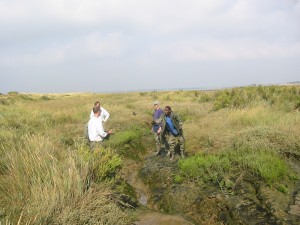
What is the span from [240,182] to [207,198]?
3.04 feet

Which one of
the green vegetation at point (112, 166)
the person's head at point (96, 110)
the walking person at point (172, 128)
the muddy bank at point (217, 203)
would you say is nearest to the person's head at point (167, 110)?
the walking person at point (172, 128)

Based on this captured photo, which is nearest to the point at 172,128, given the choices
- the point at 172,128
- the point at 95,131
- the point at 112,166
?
the point at 172,128

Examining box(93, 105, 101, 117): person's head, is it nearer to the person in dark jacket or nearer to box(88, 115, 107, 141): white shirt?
box(88, 115, 107, 141): white shirt

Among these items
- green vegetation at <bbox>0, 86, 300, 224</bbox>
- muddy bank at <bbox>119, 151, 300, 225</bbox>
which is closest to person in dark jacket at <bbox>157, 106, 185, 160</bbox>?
green vegetation at <bbox>0, 86, 300, 224</bbox>

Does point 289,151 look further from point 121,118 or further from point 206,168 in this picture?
point 121,118

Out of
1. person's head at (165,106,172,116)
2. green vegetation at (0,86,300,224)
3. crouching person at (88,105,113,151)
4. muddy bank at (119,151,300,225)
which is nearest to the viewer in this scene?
green vegetation at (0,86,300,224)

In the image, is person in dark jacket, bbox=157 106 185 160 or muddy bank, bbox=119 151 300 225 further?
person in dark jacket, bbox=157 106 185 160

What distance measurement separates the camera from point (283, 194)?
6.45m

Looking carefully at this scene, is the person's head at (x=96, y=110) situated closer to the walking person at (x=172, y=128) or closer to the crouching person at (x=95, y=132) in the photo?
the crouching person at (x=95, y=132)

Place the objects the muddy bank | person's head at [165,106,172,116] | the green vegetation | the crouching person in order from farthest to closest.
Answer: person's head at [165,106,172,116]
the crouching person
the muddy bank
the green vegetation

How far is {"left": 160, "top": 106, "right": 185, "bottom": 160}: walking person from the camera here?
30.2ft

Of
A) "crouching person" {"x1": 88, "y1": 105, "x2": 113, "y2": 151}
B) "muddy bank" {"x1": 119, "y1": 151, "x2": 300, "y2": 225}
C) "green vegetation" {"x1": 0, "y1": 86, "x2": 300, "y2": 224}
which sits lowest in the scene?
"muddy bank" {"x1": 119, "y1": 151, "x2": 300, "y2": 225}

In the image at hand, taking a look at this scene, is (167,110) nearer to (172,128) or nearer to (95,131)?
(172,128)

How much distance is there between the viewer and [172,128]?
30.7 feet
